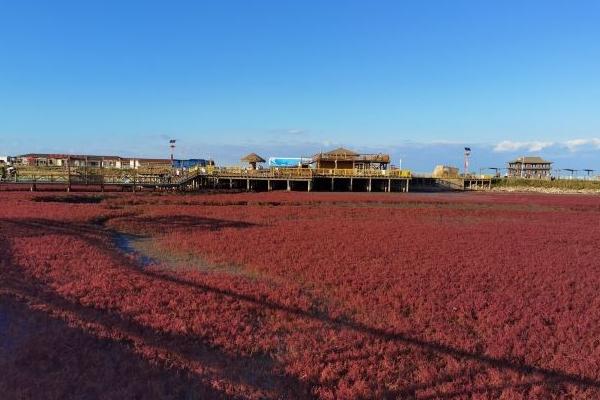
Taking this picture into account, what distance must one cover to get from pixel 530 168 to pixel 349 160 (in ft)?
176

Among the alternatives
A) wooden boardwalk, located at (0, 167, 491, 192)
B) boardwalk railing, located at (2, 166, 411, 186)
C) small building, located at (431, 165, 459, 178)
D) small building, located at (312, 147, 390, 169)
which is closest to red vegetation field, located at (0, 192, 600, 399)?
wooden boardwalk, located at (0, 167, 491, 192)

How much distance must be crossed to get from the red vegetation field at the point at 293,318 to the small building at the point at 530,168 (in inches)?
4059

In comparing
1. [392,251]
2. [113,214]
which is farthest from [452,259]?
[113,214]

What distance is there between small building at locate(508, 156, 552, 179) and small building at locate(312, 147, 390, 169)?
1708 inches

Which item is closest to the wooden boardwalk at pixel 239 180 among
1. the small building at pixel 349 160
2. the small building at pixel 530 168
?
the small building at pixel 349 160

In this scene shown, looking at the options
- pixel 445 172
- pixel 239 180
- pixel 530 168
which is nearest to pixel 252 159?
pixel 239 180

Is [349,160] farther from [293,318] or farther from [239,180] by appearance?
[293,318]

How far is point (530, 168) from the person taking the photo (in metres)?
117

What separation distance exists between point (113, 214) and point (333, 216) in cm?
1451

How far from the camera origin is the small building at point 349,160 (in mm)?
89125

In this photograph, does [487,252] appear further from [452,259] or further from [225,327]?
[225,327]

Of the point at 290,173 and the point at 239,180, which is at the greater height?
the point at 290,173

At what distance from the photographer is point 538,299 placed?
12.4m

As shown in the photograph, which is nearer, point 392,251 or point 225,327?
point 225,327
